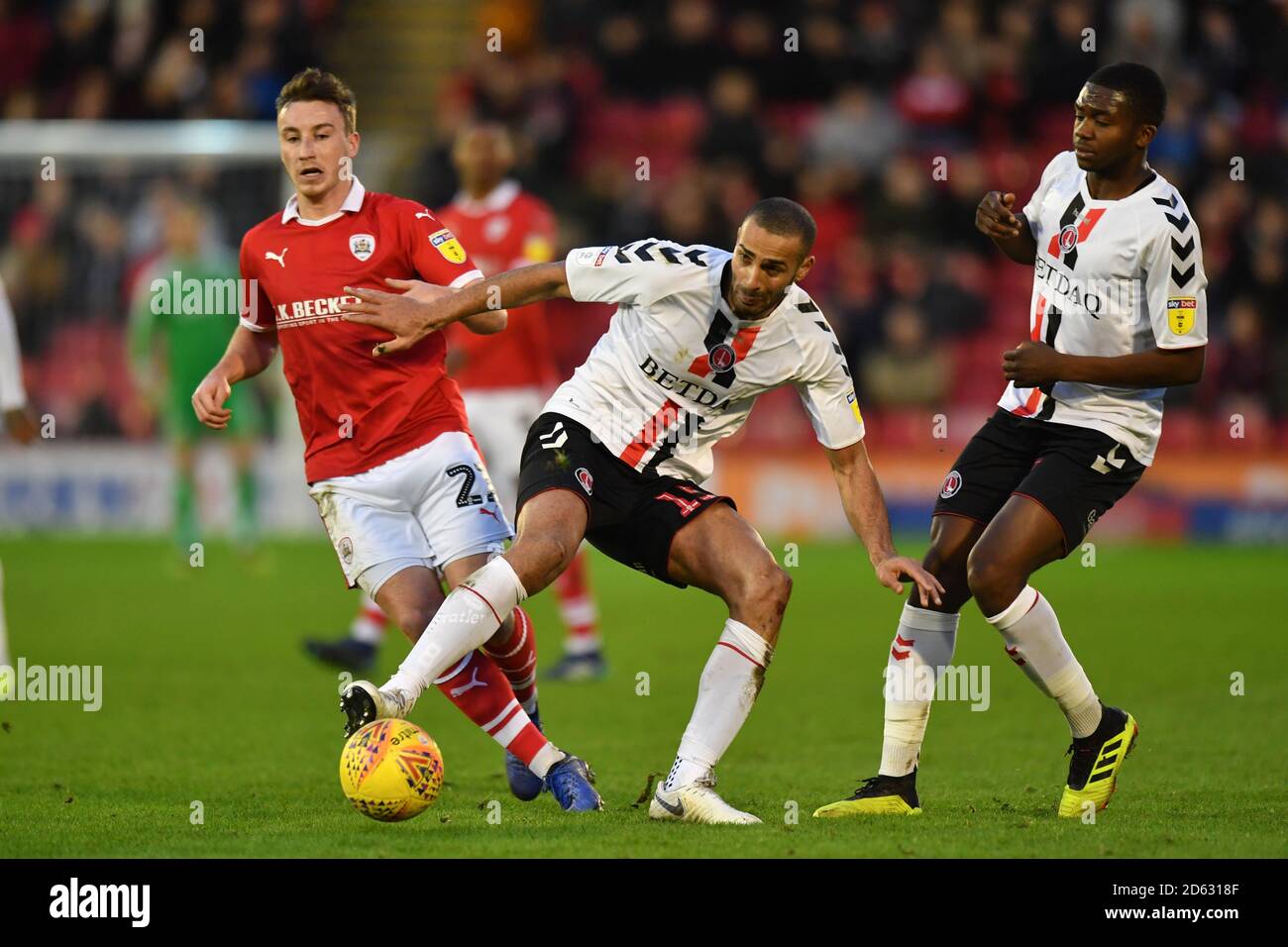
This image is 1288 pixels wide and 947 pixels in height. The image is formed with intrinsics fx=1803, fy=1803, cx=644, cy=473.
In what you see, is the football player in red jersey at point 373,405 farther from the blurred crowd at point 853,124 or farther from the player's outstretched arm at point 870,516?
the blurred crowd at point 853,124

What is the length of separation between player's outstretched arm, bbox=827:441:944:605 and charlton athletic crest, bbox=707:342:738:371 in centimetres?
48

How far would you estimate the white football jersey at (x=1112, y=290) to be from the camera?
6.26m

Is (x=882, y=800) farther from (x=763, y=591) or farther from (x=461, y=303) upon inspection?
(x=461, y=303)

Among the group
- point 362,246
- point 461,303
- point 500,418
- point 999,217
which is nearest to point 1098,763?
point 999,217

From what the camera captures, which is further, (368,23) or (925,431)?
(368,23)

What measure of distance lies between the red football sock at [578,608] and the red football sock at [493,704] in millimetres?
3714

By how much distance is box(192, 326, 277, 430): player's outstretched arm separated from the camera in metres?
6.51

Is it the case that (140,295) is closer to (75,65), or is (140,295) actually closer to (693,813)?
(75,65)

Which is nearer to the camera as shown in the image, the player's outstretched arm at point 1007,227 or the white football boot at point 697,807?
the white football boot at point 697,807

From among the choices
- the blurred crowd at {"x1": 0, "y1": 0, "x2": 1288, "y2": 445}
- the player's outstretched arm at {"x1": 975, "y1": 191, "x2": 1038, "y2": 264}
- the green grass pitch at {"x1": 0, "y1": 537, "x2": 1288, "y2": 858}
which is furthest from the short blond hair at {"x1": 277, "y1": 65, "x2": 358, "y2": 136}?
the blurred crowd at {"x1": 0, "y1": 0, "x2": 1288, "y2": 445}

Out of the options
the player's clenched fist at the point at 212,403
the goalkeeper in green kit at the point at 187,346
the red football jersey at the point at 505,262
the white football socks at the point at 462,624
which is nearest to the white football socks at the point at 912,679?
the white football socks at the point at 462,624

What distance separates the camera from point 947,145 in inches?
789

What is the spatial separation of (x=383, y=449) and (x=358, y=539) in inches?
13.6
